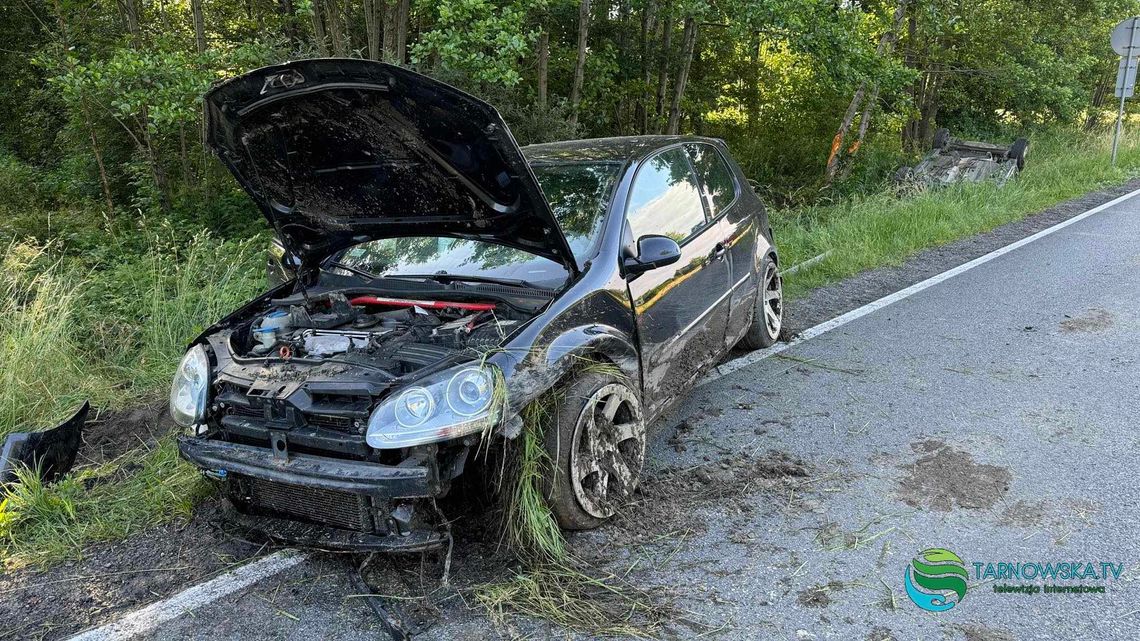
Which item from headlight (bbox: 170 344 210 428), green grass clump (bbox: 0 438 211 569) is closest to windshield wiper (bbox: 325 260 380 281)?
headlight (bbox: 170 344 210 428)

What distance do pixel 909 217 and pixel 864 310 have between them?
3.62m

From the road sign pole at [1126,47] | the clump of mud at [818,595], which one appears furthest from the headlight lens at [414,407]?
the road sign pole at [1126,47]

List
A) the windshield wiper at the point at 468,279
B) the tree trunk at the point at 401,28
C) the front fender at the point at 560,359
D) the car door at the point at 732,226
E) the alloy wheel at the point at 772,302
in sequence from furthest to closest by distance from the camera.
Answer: the tree trunk at the point at 401,28 < the alloy wheel at the point at 772,302 < the car door at the point at 732,226 < the windshield wiper at the point at 468,279 < the front fender at the point at 560,359

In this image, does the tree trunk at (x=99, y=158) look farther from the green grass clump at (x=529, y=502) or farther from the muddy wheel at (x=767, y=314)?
the green grass clump at (x=529, y=502)

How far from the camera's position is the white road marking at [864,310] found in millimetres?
5383

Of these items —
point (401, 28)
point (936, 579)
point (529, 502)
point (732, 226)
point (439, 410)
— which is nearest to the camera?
point (439, 410)

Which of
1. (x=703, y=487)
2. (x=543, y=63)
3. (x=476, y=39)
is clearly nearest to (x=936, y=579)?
(x=703, y=487)

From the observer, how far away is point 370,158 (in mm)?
3674

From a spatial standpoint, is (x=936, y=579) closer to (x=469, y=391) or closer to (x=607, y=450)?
(x=607, y=450)

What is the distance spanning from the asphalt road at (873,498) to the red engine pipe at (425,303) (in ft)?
3.73

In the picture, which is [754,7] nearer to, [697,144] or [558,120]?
[558,120]

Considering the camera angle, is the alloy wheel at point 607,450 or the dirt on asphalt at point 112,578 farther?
the alloy wheel at point 607,450

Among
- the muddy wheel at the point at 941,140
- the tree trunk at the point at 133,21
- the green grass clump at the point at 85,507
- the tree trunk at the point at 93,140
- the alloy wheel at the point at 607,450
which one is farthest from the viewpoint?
the muddy wheel at the point at 941,140

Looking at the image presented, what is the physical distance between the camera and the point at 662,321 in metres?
3.95
